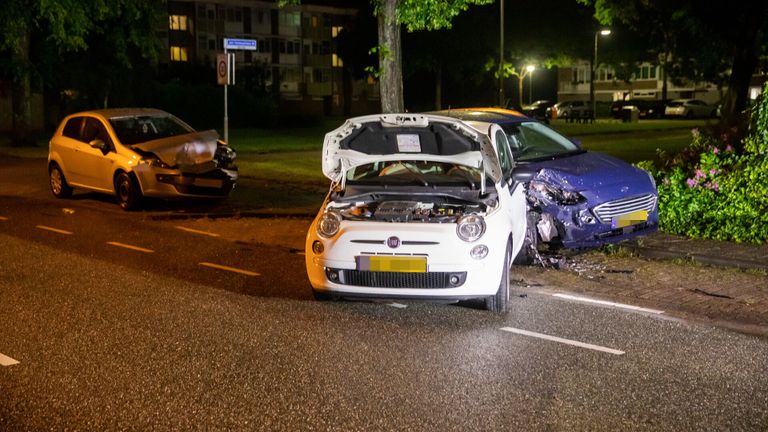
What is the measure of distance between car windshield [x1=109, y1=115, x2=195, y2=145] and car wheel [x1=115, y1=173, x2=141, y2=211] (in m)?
0.68

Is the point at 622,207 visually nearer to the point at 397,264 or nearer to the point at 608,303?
the point at 608,303

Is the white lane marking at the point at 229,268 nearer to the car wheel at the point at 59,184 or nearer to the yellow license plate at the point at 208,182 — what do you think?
the yellow license plate at the point at 208,182

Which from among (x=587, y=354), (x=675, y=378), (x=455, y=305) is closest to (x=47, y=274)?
(x=455, y=305)

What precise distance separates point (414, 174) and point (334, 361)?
2.85 metres

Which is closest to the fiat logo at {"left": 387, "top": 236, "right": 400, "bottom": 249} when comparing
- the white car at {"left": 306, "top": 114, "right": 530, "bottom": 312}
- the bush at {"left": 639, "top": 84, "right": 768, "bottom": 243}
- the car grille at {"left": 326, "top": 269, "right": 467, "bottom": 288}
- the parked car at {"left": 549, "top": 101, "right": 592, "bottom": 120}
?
the white car at {"left": 306, "top": 114, "right": 530, "bottom": 312}

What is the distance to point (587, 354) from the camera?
6684 millimetres

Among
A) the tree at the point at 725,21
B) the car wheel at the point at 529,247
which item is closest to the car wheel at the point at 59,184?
the car wheel at the point at 529,247

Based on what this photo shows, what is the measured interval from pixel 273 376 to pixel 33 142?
29.5 m

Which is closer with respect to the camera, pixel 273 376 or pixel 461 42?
pixel 273 376

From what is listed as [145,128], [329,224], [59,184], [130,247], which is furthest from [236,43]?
[329,224]

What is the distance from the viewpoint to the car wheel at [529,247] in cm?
997

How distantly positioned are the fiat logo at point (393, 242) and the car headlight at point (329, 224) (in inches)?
18.8

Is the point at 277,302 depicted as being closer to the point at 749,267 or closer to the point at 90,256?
the point at 90,256

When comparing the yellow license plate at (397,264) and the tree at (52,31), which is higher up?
the tree at (52,31)
